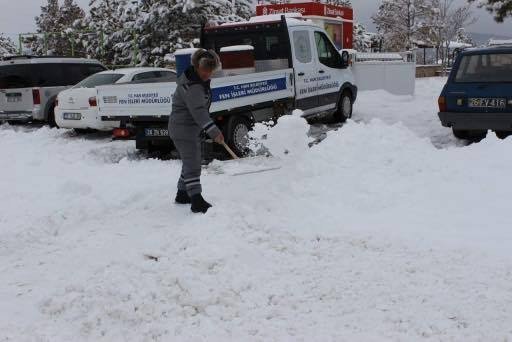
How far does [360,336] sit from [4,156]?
344 inches

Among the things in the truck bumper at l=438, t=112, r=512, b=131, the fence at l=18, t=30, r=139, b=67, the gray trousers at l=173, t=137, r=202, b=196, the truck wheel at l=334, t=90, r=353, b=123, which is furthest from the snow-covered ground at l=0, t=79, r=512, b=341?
the fence at l=18, t=30, r=139, b=67

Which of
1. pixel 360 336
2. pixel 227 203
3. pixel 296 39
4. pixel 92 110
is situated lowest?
pixel 360 336

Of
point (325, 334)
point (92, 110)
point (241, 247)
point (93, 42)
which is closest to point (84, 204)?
point (241, 247)

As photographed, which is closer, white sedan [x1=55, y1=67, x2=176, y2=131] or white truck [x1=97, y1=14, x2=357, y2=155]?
white truck [x1=97, y1=14, x2=357, y2=155]

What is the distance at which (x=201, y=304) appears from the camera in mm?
3893

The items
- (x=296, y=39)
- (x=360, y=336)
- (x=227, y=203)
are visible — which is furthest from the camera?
(x=296, y=39)

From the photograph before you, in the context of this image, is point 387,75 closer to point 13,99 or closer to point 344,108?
point 344,108

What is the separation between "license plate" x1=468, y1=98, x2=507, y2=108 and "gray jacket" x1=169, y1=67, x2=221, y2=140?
5733 mm

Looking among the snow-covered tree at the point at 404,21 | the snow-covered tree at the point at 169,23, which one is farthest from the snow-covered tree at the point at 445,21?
the snow-covered tree at the point at 169,23

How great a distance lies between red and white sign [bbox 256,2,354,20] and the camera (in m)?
19.9

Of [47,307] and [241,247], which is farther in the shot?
[241,247]

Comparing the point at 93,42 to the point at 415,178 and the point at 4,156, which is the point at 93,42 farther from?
the point at 415,178

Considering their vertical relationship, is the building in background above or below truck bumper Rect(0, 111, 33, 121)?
above

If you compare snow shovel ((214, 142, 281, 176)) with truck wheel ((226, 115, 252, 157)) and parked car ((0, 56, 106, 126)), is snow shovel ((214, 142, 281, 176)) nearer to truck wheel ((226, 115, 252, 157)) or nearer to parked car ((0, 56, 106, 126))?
truck wheel ((226, 115, 252, 157))
